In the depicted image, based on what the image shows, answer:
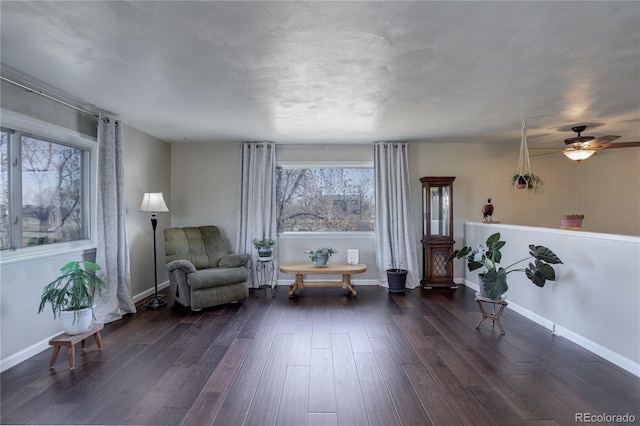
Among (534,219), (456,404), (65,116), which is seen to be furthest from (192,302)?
(534,219)

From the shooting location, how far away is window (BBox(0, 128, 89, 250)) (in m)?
2.84

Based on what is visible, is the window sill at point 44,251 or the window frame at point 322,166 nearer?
the window sill at point 44,251

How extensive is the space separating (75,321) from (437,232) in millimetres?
4807

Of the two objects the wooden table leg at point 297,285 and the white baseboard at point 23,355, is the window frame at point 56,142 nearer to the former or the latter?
the white baseboard at point 23,355

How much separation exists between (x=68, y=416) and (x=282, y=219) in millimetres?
3912

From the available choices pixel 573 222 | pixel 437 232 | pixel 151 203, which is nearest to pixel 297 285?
pixel 151 203

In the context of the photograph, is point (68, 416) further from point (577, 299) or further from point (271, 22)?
point (577, 299)

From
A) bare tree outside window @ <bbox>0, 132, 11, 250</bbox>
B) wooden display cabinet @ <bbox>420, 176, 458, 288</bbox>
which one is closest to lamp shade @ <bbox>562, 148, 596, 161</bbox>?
wooden display cabinet @ <bbox>420, 176, 458, 288</bbox>

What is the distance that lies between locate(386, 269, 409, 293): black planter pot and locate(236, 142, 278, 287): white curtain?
188 cm

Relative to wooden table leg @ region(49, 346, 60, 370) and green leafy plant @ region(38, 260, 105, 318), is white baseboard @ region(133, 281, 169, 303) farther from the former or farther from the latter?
wooden table leg @ region(49, 346, 60, 370)

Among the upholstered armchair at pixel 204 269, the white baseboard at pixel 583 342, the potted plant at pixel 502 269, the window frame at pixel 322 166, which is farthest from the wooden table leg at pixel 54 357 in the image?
the white baseboard at pixel 583 342

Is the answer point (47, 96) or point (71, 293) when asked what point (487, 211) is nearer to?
point (71, 293)

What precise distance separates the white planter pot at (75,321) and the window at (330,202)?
10.6 ft

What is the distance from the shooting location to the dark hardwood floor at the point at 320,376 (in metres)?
2.07
